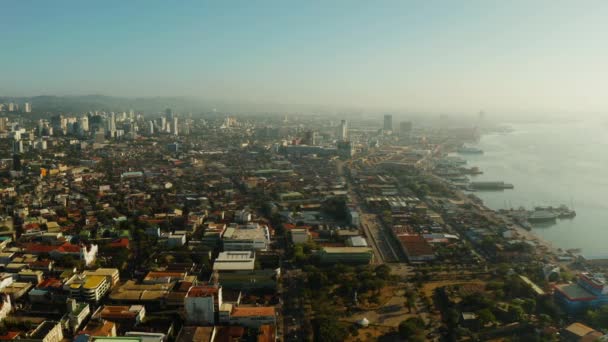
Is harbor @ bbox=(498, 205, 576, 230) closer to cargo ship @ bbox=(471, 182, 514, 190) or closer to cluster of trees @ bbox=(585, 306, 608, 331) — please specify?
cargo ship @ bbox=(471, 182, 514, 190)

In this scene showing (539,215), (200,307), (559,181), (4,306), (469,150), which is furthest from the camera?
(469,150)

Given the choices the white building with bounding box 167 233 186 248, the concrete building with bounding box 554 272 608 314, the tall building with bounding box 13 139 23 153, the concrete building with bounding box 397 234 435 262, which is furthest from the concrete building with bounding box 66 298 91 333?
the tall building with bounding box 13 139 23 153

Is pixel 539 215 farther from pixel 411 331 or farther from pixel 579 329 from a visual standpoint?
pixel 411 331

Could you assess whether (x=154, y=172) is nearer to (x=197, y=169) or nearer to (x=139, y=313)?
(x=197, y=169)

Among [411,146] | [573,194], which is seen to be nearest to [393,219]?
[573,194]

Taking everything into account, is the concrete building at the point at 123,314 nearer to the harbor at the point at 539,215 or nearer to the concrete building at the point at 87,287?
the concrete building at the point at 87,287

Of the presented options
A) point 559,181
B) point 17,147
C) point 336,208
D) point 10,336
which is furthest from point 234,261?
point 17,147

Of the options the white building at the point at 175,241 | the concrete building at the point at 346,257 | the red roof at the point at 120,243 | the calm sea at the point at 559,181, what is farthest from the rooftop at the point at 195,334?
the calm sea at the point at 559,181
